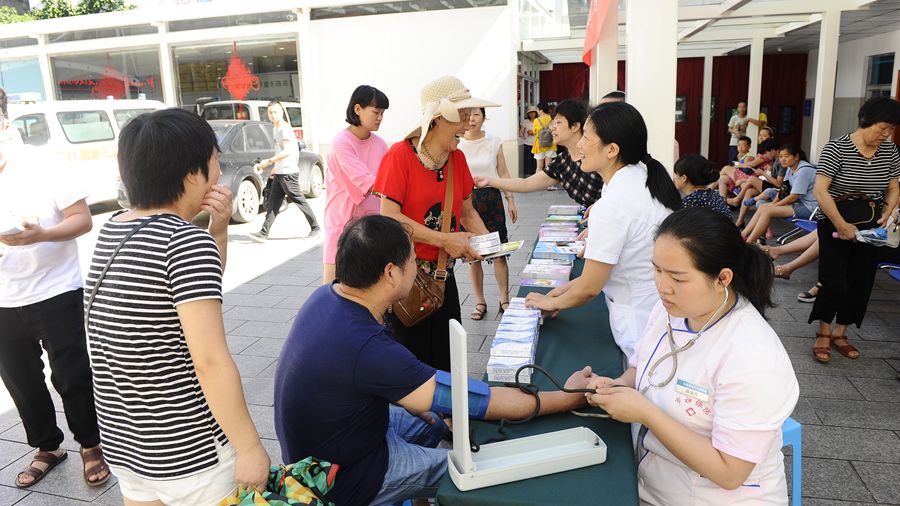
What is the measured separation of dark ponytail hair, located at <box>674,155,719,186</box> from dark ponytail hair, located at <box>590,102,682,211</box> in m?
2.49

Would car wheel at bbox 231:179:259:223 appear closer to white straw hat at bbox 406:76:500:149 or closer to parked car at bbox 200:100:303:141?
parked car at bbox 200:100:303:141

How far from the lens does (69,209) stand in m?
2.59

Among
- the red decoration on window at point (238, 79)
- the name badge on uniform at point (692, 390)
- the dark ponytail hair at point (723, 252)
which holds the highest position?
the red decoration on window at point (238, 79)

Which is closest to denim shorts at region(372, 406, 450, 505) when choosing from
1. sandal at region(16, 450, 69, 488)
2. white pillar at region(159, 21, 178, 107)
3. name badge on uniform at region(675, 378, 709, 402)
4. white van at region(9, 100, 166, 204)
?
name badge on uniform at region(675, 378, 709, 402)

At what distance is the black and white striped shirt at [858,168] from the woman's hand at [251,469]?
3.66 m

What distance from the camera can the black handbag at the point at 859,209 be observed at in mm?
3715

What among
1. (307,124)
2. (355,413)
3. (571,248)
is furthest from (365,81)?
(355,413)

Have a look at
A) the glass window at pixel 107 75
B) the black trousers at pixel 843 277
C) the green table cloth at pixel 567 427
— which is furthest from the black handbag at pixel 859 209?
the glass window at pixel 107 75

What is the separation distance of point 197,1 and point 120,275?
15.2m

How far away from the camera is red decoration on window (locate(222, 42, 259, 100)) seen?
14500 millimetres

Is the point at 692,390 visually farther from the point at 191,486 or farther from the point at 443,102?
the point at 443,102

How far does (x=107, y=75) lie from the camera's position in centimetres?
1557

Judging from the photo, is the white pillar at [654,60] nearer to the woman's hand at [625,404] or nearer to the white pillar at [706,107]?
the woman's hand at [625,404]

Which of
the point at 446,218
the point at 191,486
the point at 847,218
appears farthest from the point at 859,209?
the point at 191,486
